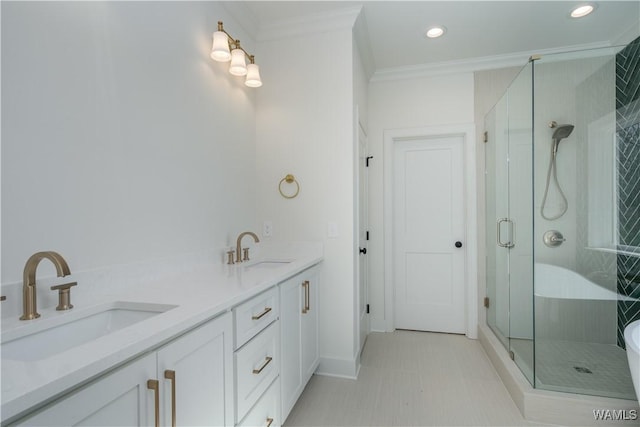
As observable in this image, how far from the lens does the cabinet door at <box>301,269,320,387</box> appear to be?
1949 millimetres

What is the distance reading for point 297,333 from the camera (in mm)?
1844

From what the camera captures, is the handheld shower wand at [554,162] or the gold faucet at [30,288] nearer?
the gold faucet at [30,288]

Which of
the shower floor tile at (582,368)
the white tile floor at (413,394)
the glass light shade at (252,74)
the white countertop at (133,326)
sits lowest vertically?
the white tile floor at (413,394)

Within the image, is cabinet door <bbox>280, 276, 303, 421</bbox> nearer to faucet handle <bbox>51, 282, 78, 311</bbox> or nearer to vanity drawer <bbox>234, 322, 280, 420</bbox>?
vanity drawer <bbox>234, 322, 280, 420</bbox>

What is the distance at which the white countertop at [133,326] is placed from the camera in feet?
1.86

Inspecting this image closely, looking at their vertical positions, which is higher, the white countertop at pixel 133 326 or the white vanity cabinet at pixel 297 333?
the white countertop at pixel 133 326

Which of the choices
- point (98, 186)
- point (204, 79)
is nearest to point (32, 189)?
point (98, 186)

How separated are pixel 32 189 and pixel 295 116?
1.74m

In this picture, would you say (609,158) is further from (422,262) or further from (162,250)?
(162,250)

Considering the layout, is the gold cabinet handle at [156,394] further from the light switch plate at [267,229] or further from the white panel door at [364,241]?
the white panel door at [364,241]

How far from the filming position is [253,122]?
2488 millimetres

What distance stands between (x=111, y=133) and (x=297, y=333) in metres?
1.39

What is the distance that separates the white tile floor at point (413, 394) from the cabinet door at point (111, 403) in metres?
1.26

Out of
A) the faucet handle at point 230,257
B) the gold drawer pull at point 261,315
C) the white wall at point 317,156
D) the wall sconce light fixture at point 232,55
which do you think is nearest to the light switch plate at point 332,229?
the white wall at point 317,156
